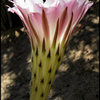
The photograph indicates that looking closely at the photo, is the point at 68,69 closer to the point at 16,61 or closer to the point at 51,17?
the point at 16,61

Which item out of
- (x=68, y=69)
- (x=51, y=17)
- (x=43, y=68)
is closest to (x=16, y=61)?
(x=68, y=69)

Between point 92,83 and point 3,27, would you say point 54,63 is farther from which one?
point 3,27

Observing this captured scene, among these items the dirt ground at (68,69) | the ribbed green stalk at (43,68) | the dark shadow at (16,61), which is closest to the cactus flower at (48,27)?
the ribbed green stalk at (43,68)

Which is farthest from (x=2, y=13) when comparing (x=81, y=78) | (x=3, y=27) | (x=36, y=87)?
(x=36, y=87)

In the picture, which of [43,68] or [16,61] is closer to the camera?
[43,68]

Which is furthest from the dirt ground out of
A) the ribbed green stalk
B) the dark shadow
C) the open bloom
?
the open bloom

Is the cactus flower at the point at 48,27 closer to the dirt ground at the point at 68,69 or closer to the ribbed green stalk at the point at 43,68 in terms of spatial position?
the ribbed green stalk at the point at 43,68
